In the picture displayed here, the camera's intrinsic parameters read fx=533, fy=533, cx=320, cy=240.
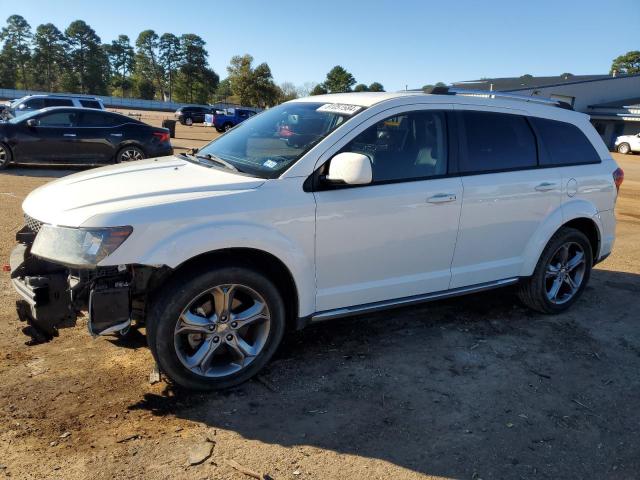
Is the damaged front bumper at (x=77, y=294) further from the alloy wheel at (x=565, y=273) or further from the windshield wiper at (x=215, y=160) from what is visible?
the alloy wheel at (x=565, y=273)

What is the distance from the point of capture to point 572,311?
5.20 meters

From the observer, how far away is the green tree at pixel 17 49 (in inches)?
3772

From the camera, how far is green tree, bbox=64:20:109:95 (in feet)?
328

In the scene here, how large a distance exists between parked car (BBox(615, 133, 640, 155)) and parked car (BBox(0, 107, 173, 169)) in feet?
109

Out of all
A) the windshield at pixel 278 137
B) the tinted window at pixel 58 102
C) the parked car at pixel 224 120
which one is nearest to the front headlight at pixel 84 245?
the windshield at pixel 278 137

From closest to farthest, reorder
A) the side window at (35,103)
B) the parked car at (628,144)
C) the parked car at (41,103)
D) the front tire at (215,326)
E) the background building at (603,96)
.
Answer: the front tire at (215,326) → the parked car at (41,103) → the side window at (35,103) → the parked car at (628,144) → the background building at (603,96)

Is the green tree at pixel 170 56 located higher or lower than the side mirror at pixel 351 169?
higher

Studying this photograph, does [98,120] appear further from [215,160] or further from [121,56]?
[121,56]

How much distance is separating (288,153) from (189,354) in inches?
59.0

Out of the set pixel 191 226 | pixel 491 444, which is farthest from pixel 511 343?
pixel 191 226

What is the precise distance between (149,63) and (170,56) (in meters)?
4.76

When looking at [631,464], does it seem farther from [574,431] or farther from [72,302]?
[72,302]

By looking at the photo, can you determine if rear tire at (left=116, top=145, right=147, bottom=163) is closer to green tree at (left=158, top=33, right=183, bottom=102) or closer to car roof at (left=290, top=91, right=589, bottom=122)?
car roof at (left=290, top=91, right=589, bottom=122)

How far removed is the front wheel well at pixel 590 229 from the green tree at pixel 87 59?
10625 cm
